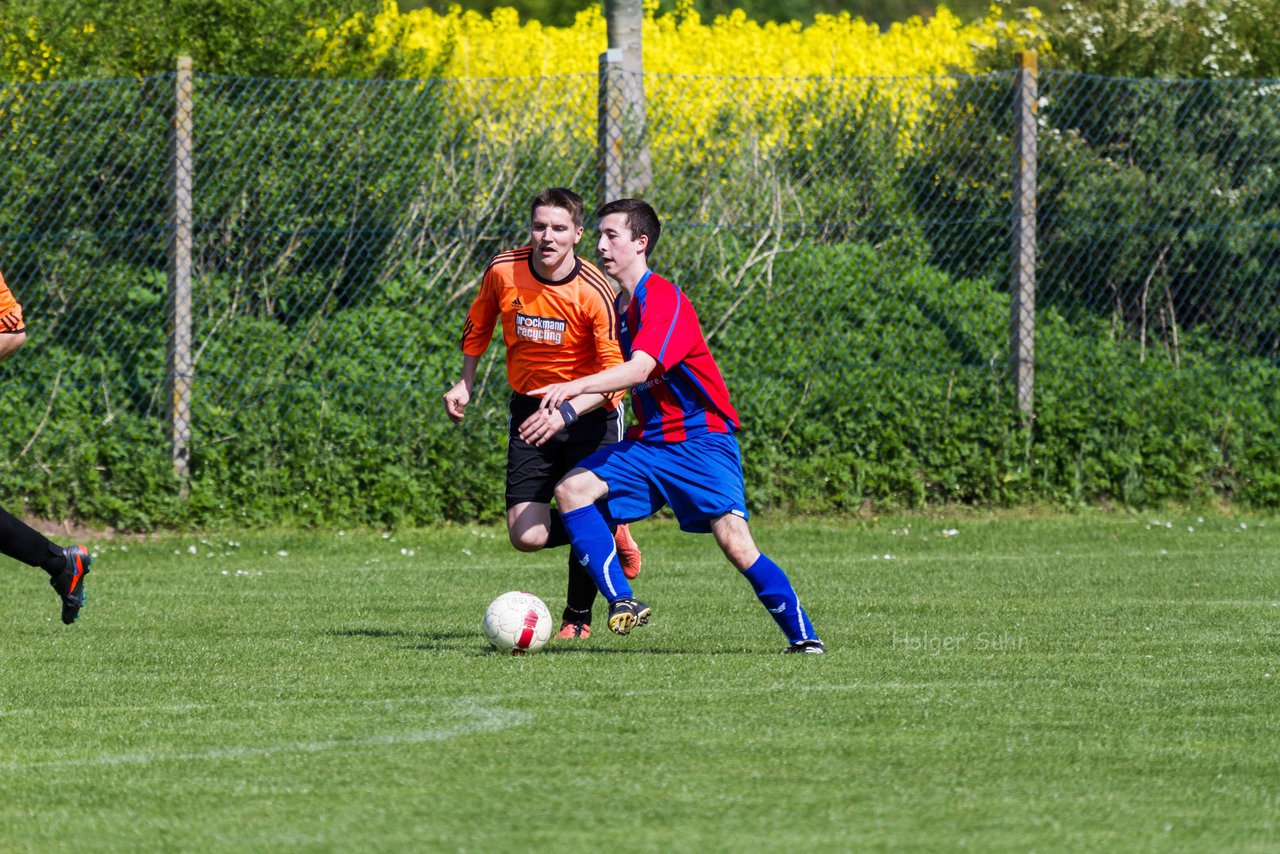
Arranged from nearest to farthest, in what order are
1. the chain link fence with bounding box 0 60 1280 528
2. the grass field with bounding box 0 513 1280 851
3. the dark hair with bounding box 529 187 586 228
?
1. the grass field with bounding box 0 513 1280 851
2. the dark hair with bounding box 529 187 586 228
3. the chain link fence with bounding box 0 60 1280 528

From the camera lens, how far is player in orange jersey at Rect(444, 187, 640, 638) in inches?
304

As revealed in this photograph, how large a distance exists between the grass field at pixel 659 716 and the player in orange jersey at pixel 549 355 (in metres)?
0.47

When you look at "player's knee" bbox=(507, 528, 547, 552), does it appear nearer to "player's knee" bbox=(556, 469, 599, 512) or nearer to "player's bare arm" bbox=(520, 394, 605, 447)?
"player's knee" bbox=(556, 469, 599, 512)

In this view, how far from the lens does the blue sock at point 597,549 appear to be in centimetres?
674

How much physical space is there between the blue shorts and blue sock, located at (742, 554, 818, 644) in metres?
0.22

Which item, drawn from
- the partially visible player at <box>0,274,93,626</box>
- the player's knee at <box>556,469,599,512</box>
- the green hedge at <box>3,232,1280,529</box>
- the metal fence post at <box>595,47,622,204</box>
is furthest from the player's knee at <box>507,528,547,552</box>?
the metal fence post at <box>595,47,622,204</box>

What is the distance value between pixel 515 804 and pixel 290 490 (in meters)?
7.29

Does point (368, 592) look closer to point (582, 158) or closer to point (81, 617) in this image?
point (81, 617)

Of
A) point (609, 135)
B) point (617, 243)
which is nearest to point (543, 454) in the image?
point (617, 243)

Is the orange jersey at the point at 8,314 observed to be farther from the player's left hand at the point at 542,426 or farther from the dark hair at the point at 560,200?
the player's left hand at the point at 542,426

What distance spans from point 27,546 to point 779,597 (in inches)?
124

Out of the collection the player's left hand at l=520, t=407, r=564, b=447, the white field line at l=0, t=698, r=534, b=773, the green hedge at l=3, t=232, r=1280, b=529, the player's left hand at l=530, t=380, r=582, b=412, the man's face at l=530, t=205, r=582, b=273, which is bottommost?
the green hedge at l=3, t=232, r=1280, b=529

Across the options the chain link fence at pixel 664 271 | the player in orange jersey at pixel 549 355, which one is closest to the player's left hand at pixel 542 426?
the player in orange jersey at pixel 549 355

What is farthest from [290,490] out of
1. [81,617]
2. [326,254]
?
[81,617]
